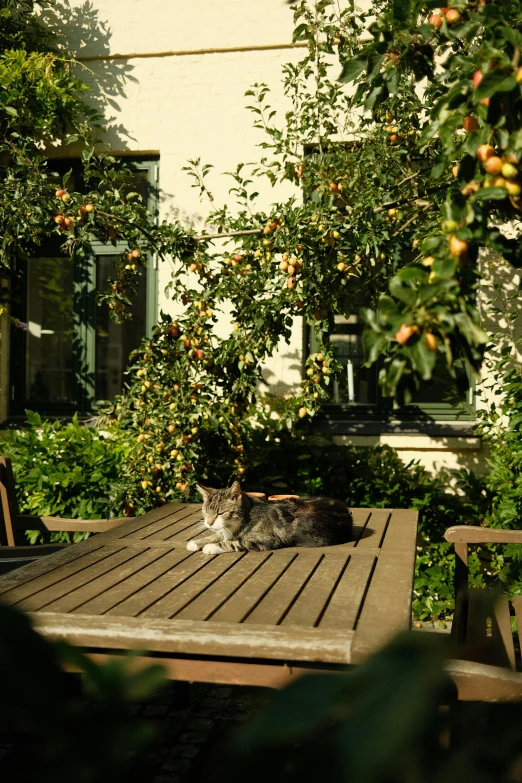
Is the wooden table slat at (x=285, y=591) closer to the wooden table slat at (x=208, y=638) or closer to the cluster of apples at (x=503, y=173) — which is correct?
the wooden table slat at (x=208, y=638)

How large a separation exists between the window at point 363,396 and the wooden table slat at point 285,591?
10.6ft

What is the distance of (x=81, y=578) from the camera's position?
115 inches

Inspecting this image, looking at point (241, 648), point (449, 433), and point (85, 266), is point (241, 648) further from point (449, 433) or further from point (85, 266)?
point (85, 266)

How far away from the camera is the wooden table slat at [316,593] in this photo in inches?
92.2

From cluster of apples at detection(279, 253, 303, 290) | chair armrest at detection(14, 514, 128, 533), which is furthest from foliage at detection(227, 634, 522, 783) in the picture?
chair armrest at detection(14, 514, 128, 533)

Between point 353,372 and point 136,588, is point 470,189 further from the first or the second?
point 353,372

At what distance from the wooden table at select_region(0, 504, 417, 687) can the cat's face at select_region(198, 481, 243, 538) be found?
17 cm

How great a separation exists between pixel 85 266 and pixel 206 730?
448 centimetres

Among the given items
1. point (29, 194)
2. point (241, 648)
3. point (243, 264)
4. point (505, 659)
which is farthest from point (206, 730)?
point (29, 194)

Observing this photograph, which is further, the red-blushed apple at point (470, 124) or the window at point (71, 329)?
the window at point (71, 329)

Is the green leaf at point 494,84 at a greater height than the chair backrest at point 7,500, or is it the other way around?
the green leaf at point 494,84

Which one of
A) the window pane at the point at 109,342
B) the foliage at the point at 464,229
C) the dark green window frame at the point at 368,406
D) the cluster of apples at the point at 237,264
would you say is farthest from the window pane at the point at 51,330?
the foliage at the point at 464,229

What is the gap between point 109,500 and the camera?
554cm

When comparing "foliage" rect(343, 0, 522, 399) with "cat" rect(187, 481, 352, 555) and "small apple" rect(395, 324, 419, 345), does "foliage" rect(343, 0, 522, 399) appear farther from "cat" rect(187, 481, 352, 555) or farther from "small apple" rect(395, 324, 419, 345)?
"cat" rect(187, 481, 352, 555)
